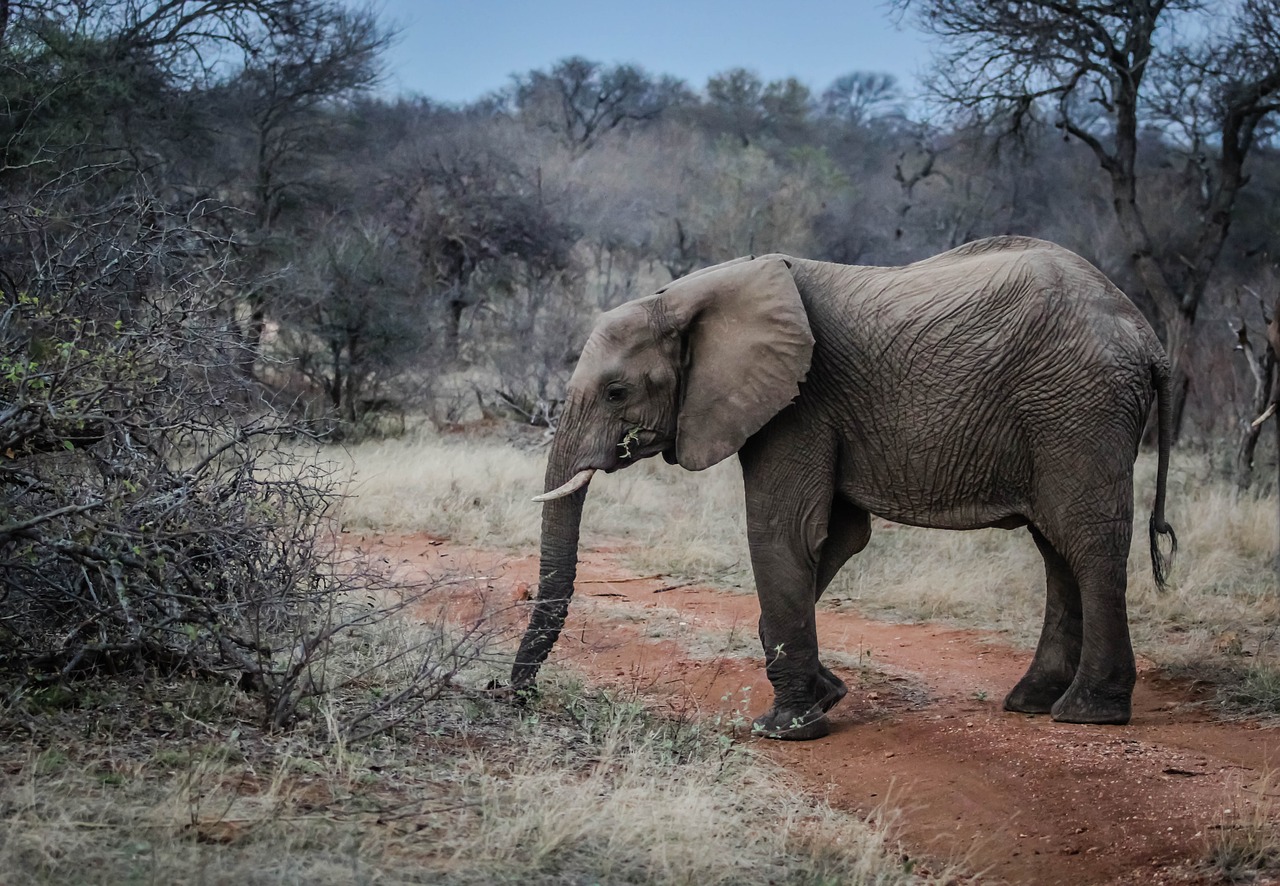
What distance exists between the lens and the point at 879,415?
5.93 m

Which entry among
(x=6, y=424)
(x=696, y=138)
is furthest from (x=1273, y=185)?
(x=6, y=424)

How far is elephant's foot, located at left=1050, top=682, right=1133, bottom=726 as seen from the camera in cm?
584

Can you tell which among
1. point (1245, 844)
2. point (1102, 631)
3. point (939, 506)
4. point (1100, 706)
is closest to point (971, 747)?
point (1100, 706)

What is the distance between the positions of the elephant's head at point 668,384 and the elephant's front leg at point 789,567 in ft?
0.86

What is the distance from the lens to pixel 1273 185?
24531mm

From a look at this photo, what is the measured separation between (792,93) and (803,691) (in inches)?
1820

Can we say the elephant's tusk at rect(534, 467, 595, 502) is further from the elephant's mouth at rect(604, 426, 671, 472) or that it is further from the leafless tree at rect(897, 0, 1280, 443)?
the leafless tree at rect(897, 0, 1280, 443)

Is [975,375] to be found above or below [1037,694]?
above

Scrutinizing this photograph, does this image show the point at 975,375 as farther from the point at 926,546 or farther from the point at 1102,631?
the point at 926,546

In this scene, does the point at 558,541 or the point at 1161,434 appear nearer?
the point at 558,541

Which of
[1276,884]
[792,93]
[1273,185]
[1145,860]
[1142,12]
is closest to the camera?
[1276,884]

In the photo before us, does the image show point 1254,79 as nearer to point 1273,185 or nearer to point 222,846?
point 1273,185

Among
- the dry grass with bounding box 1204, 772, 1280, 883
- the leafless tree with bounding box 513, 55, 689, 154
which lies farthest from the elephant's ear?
the leafless tree with bounding box 513, 55, 689, 154

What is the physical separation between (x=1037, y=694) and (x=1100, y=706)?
0.44 m
